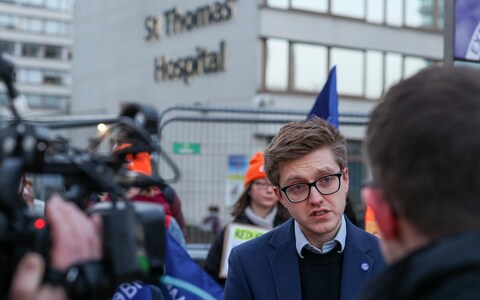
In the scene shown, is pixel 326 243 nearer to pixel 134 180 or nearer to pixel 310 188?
pixel 310 188

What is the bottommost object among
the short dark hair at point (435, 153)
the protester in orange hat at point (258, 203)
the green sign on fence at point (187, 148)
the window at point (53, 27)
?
the protester in orange hat at point (258, 203)

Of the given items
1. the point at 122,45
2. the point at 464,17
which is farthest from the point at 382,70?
the point at 464,17

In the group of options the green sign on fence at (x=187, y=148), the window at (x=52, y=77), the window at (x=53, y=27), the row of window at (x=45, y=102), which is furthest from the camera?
the window at (x=53, y=27)

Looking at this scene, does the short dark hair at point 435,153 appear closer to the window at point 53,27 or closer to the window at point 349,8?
the window at point 349,8

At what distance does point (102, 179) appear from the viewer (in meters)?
1.63

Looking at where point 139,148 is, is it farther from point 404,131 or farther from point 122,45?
point 122,45

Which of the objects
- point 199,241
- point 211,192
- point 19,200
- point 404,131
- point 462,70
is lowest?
point 199,241

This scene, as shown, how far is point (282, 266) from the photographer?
317 cm

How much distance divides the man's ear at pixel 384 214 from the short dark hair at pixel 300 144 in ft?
5.50

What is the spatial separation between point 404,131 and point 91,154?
0.70m

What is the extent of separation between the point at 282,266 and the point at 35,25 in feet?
279

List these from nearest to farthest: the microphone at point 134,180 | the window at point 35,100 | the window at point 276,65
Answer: the microphone at point 134,180 → the window at point 276,65 → the window at point 35,100

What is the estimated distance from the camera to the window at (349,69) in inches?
997

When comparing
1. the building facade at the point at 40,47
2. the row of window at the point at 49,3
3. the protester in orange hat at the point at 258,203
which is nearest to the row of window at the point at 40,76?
the building facade at the point at 40,47
